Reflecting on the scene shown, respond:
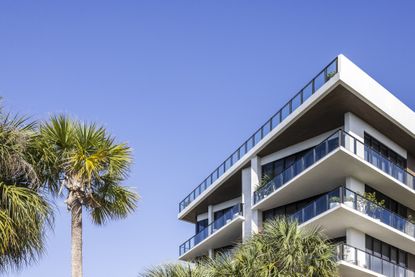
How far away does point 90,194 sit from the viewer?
841 inches

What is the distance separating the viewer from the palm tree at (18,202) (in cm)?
1797

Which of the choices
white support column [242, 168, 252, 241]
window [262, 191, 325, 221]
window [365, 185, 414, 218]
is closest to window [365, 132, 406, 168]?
window [365, 185, 414, 218]

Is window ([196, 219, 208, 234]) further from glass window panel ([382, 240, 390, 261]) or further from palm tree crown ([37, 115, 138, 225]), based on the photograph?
palm tree crown ([37, 115, 138, 225])

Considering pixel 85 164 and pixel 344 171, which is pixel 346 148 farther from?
pixel 85 164

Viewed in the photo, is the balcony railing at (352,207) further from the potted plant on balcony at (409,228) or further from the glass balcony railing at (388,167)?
the glass balcony railing at (388,167)

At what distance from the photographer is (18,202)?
1802 centimetres

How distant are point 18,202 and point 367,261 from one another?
75.8 ft

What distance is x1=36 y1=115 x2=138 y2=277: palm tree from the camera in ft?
67.2

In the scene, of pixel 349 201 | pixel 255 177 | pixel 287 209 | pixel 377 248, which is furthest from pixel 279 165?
pixel 349 201

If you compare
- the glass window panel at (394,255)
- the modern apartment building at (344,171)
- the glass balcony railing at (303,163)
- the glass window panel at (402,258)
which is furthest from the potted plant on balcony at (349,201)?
the glass window panel at (402,258)

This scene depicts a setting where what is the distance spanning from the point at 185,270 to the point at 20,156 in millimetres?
11196

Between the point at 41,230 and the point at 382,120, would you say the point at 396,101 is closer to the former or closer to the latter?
the point at 382,120

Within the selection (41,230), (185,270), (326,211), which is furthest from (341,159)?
(41,230)

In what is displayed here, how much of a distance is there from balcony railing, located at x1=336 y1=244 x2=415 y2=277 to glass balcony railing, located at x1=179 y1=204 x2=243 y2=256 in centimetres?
1066
